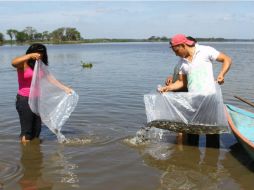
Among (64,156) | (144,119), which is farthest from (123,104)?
(64,156)

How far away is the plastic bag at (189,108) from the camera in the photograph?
6.52 m

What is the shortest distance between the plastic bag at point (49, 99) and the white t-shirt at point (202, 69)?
241cm

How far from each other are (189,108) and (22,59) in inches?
116

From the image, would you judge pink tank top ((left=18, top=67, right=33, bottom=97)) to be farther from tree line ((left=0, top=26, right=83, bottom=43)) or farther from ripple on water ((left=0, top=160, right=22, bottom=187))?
tree line ((left=0, top=26, right=83, bottom=43))

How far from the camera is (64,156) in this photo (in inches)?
269

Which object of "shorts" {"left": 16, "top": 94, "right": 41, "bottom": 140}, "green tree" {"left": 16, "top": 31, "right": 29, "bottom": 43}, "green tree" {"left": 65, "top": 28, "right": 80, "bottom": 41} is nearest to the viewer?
"shorts" {"left": 16, "top": 94, "right": 41, "bottom": 140}

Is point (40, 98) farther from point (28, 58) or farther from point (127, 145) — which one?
point (127, 145)

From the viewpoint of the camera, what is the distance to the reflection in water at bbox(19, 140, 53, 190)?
218 inches

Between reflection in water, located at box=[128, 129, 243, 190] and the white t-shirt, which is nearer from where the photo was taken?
reflection in water, located at box=[128, 129, 243, 190]

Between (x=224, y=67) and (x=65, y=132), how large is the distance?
3.90 meters

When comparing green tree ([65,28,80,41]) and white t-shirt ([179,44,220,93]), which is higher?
green tree ([65,28,80,41])

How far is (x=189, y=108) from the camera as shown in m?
6.72

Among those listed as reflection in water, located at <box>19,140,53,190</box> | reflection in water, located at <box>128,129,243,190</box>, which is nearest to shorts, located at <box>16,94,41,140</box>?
reflection in water, located at <box>19,140,53,190</box>

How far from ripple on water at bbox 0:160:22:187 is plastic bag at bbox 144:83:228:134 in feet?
Answer: 8.16
